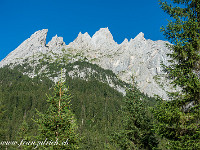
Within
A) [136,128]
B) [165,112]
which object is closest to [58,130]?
[165,112]

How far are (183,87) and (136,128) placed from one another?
8.98 m

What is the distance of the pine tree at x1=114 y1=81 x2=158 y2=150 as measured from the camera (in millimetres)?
16688

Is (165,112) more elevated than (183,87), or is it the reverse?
(183,87)

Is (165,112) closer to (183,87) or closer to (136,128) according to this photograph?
(183,87)

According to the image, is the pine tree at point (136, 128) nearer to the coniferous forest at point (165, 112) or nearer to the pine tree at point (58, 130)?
the coniferous forest at point (165, 112)

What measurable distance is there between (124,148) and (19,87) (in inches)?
6180

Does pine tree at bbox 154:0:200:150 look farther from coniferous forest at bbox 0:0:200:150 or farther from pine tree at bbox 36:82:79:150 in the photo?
pine tree at bbox 36:82:79:150

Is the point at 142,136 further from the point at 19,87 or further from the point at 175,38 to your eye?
the point at 19,87

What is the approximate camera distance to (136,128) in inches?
659

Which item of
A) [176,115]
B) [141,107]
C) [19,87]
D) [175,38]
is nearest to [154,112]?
[176,115]

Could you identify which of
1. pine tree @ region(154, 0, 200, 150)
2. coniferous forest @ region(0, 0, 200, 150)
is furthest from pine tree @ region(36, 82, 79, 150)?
pine tree @ region(154, 0, 200, 150)

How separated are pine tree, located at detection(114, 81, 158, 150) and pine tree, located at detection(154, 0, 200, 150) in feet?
26.3

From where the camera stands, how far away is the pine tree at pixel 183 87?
8234mm

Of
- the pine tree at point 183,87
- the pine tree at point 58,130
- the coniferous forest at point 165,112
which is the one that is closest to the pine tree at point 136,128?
the coniferous forest at point 165,112
